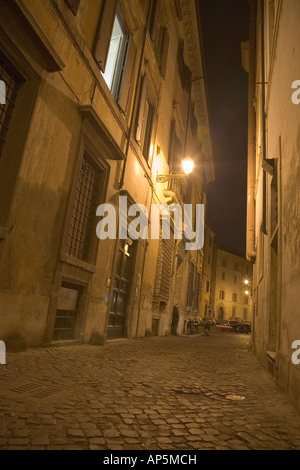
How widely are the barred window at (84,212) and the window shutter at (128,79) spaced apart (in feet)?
8.27

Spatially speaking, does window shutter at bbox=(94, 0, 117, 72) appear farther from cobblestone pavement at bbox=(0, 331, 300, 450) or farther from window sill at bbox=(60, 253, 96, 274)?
cobblestone pavement at bbox=(0, 331, 300, 450)

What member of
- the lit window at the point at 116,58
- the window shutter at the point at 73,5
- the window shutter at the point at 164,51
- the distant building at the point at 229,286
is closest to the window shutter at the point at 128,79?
the lit window at the point at 116,58

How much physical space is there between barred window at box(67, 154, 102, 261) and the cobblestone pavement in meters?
2.61

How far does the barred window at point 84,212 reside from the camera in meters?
6.73

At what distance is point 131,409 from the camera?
2.82 metres

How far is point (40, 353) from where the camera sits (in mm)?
4789

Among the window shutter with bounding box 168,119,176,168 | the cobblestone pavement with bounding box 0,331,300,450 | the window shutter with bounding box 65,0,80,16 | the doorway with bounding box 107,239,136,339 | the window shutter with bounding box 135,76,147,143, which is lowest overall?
the cobblestone pavement with bounding box 0,331,300,450

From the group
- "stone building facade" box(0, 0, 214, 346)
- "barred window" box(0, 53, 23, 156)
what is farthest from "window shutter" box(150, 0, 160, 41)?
"barred window" box(0, 53, 23, 156)

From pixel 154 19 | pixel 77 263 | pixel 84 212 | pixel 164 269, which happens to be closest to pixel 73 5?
pixel 84 212

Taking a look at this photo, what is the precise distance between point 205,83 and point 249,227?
39.2 feet

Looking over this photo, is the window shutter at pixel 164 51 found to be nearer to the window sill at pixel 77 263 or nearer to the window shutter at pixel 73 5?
the window shutter at pixel 73 5

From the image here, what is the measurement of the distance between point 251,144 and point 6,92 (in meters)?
11.4

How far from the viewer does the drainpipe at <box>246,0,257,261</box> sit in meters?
12.5

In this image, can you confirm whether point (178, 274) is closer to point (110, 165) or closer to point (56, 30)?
point (110, 165)
